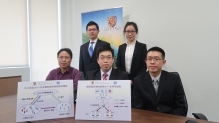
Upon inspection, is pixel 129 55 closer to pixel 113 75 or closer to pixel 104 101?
pixel 113 75

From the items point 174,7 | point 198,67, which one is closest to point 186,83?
point 198,67

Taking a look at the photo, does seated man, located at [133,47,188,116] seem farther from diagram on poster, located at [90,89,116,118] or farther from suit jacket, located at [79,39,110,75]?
suit jacket, located at [79,39,110,75]

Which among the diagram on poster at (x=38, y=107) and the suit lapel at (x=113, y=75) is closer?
the diagram on poster at (x=38, y=107)

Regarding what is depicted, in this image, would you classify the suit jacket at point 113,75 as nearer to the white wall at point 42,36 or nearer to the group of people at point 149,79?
the group of people at point 149,79

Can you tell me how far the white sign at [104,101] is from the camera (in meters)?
1.08

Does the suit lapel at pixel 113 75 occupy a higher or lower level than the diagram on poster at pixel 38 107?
higher

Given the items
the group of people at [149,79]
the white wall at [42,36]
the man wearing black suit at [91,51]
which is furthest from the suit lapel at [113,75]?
the white wall at [42,36]

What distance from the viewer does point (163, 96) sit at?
143cm

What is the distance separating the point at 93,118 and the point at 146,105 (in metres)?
0.59

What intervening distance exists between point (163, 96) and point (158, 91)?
0.06 m

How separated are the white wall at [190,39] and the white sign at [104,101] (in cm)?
167

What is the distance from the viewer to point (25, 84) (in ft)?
3.73

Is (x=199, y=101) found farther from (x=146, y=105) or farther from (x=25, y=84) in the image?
(x=25, y=84)

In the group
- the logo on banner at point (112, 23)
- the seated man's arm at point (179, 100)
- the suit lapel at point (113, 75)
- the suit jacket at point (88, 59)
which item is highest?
the logo on banner at point (112, 23)
